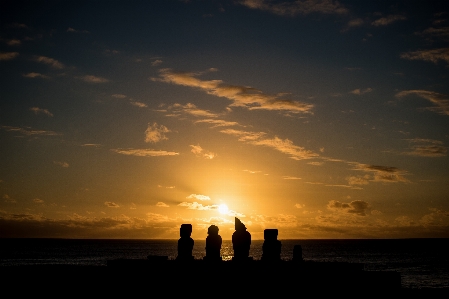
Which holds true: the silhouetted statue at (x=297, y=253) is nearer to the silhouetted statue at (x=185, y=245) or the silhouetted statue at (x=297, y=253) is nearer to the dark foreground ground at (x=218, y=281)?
the dark foreground ground at (x=218, y=281)

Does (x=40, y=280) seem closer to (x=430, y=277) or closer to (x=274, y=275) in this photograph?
(x=274, y=275)

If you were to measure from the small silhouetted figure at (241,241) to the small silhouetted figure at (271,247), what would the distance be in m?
0.98

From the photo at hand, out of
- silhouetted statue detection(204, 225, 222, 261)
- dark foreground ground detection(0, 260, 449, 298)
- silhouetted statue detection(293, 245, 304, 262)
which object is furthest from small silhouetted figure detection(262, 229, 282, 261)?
silhouetted statue detection(204, 225, 222, 261)

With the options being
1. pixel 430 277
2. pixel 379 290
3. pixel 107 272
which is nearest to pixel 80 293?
pixel 107 272

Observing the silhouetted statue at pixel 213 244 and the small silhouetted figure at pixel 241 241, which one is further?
the small silhouetted figure at pixel 241 241

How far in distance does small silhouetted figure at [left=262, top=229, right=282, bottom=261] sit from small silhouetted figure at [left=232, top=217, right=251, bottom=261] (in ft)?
3.21

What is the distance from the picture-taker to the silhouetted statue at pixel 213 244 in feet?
95.5

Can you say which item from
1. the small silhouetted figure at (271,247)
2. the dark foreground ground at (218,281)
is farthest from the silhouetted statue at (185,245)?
the small silhouetted figure at (271,247)

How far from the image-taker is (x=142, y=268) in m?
26.6

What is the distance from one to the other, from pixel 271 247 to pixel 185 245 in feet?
15.6

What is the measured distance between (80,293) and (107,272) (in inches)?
84.9

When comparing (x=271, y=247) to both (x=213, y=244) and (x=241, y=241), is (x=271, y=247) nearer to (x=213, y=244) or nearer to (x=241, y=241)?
(x=241, y=241)

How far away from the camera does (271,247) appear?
1181 inches

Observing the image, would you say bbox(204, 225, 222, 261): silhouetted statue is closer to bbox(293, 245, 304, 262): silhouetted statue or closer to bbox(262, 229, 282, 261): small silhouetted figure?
bbox(262, 229, 282, 261): small silhouetted figure
